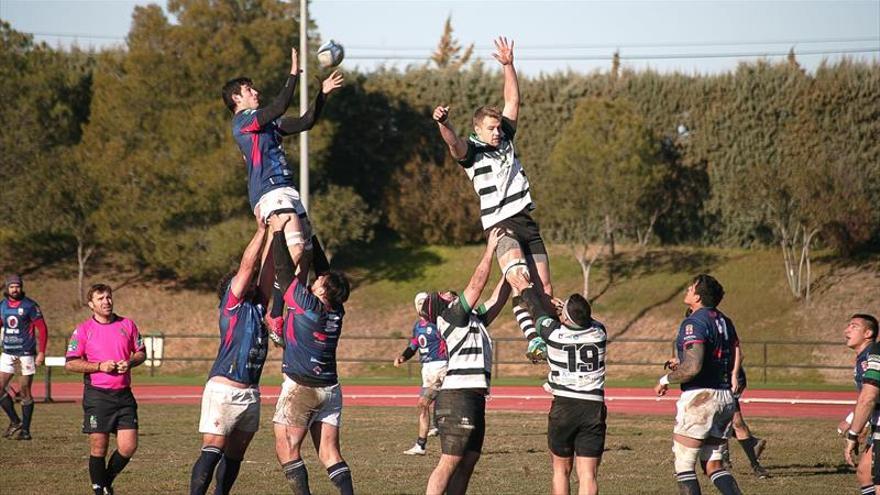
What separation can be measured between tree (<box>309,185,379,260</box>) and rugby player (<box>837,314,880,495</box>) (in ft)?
105

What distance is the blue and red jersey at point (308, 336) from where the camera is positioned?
38.7ft

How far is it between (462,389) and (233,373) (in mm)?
2190

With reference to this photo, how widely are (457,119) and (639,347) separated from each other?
14404 millimetres

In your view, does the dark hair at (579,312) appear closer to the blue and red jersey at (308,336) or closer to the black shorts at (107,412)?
the blue and red jersey at (308,336)

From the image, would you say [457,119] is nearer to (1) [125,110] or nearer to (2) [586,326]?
(1) [125,110]

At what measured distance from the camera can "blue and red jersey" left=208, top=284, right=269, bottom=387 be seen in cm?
1142

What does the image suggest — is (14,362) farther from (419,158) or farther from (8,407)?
(419,158)

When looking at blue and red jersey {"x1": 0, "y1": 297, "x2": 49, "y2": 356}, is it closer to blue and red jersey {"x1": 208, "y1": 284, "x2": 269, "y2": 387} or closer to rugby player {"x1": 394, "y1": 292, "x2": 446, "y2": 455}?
rugby player {"x1": 394, "y1": 292, "x2": 446, "y2": 455}

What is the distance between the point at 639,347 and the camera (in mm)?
39688

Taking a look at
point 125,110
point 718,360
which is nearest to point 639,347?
point 125,110

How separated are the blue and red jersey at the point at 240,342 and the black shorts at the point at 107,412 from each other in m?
2.52

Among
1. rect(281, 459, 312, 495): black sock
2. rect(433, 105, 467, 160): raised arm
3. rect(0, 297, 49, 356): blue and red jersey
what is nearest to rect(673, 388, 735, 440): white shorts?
rect(433, 105, 467, 160): raised arm

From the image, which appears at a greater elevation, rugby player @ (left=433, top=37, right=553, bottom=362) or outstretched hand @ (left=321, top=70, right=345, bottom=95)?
outstretched hand @ (left=321, top=70, right=345, bottom=95)

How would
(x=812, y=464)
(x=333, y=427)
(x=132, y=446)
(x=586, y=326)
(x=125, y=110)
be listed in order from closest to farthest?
(x=586, y=326), (x=333, y=427), (x=132, y=446), (x=812, y=464), (x=125, y=110)
